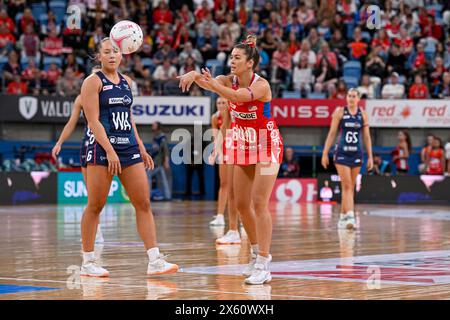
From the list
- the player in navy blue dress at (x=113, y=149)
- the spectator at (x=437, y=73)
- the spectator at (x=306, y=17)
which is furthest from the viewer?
the spectator at (x=306, y=17)

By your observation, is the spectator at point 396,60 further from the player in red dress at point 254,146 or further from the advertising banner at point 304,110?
the player in red dress at point 254,146

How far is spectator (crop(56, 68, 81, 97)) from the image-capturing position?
27562 mm

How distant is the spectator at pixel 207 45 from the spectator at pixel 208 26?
0.39ft

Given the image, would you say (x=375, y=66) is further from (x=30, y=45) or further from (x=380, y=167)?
(x=30, y=45)

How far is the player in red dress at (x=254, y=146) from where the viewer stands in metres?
9.77

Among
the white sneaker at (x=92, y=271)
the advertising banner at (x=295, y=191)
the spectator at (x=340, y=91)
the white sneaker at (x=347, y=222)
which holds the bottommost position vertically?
the advertising banner at (x=295, y=191)

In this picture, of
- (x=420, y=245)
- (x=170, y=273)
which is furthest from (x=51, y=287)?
(x=420, y=245)

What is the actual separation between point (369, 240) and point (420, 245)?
108 centimetres

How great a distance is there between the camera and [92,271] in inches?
395

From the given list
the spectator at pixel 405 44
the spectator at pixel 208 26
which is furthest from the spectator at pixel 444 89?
the spectator at pixel 208 26

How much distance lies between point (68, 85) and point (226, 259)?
652 inches

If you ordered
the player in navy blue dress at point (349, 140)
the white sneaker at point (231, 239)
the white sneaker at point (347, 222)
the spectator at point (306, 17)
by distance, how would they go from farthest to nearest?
the spectator at point (306, 17)
the player in navy blue dress at point (349, 140)
the white sneaker at point (347, 222)
the white sneaker at point (231, 239)

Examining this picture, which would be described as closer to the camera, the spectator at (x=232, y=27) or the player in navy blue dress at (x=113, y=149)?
the player in navy blue dress at (x=113, y=149)

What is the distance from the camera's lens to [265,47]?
29.9m
